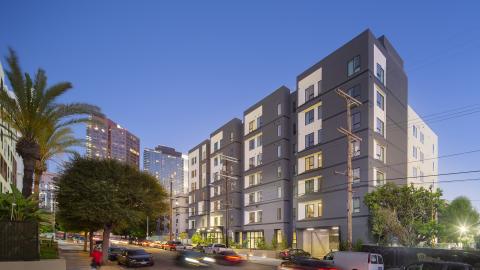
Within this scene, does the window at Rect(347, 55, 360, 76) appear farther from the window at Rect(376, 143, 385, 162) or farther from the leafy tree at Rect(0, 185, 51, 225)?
the leafy tree at Rect(0, 185, 51, 225)

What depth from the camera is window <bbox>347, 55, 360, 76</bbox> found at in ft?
149

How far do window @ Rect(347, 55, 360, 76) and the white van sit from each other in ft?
78.6

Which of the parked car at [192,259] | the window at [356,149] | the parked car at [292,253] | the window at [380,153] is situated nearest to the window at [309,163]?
the window at [356,149]

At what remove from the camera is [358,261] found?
25.9 metres

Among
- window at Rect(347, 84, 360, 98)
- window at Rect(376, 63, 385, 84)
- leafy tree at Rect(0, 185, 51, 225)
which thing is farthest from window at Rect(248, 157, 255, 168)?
leafy tree at Rect(0, 185, 51, 225)

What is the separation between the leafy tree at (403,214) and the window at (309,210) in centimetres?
1022

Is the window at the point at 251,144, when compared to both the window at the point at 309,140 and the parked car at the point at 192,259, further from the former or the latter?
the parked car at the point at 192,259

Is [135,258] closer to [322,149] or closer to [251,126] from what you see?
[322,149]

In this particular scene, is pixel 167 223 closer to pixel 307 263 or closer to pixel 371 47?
pixel 371 47

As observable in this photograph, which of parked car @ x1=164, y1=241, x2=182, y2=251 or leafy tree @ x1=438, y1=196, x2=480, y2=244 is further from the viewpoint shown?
parked car @ x1=164, y1=241, x2=182, y2=251

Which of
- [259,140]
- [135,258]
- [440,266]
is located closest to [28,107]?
[135,258]

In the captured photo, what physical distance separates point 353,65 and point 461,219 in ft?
103

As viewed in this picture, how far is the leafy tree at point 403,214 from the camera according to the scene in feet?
122

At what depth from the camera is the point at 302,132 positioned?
54125 millimetres
